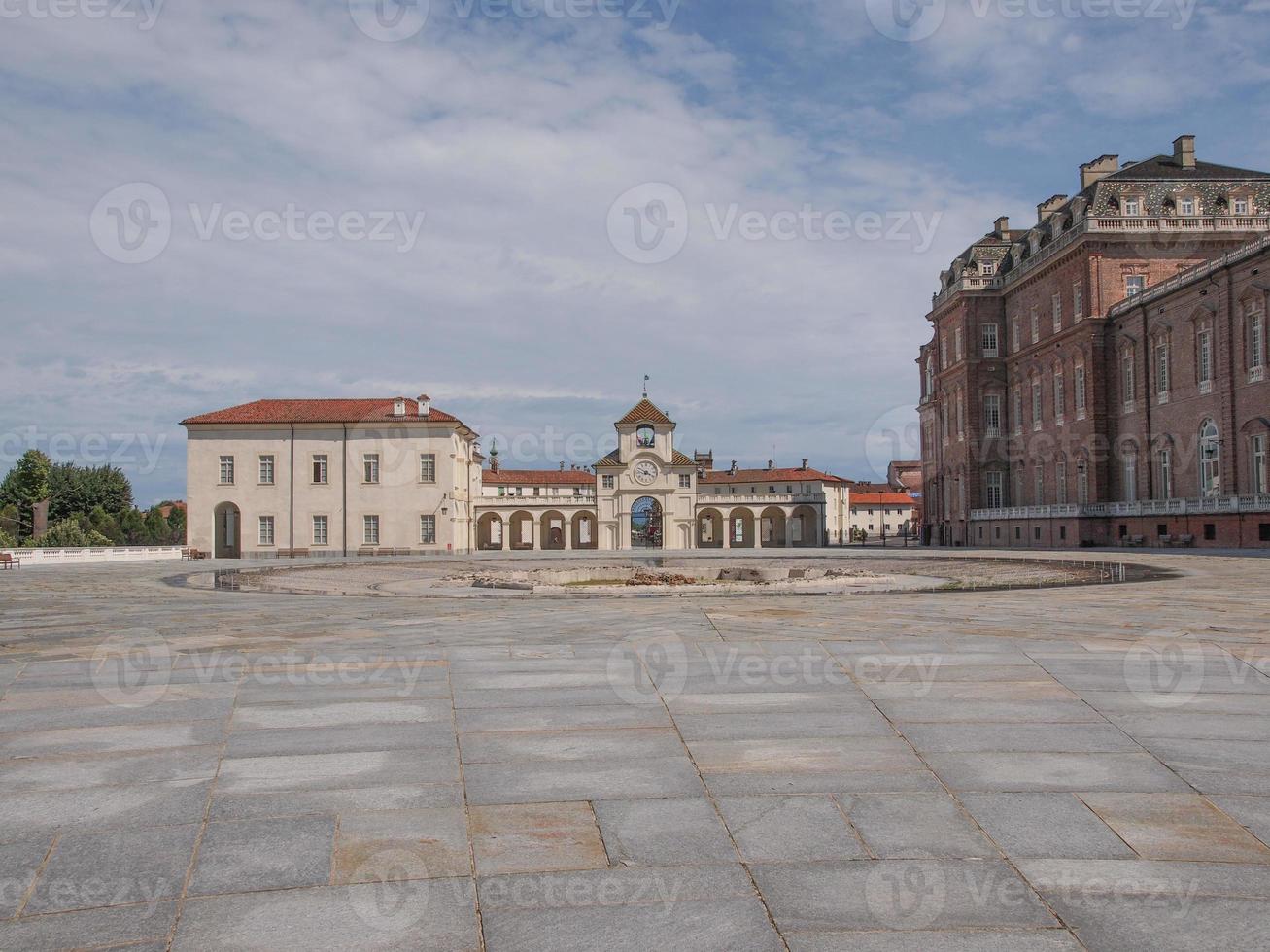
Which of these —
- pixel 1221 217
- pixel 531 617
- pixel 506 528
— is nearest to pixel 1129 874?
pixel 531 617

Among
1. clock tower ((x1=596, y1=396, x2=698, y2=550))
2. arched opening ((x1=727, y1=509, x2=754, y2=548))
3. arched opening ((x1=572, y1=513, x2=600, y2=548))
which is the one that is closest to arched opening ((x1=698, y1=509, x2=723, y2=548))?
arched opening ((x1=727, y1=509, x2=754, y2=548))

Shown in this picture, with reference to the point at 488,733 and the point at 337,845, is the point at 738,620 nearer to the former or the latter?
the point at 488,733

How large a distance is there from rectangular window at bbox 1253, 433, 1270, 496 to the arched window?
7.24 ft

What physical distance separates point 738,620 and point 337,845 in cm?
748

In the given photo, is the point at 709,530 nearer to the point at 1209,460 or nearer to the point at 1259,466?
the point at 1209,460

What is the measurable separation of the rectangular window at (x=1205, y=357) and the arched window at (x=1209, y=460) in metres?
1.96

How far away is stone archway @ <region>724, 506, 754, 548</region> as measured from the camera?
281 feet

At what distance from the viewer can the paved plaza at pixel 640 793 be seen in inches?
152

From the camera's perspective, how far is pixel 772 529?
88375mm

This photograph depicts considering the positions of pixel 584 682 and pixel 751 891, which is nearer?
pixel 751 891

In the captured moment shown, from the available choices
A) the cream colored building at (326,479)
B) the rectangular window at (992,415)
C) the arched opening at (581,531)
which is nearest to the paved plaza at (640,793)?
the cream colored building at (326,479)

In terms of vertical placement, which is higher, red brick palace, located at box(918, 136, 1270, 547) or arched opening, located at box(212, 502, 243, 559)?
red brick palace, located at box(918, 136, 1270, 547)

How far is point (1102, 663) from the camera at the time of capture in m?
8.45

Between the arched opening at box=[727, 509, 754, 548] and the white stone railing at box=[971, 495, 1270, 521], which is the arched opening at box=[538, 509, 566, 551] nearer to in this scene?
the arched opening at box=[727, 509, 754, 548]
